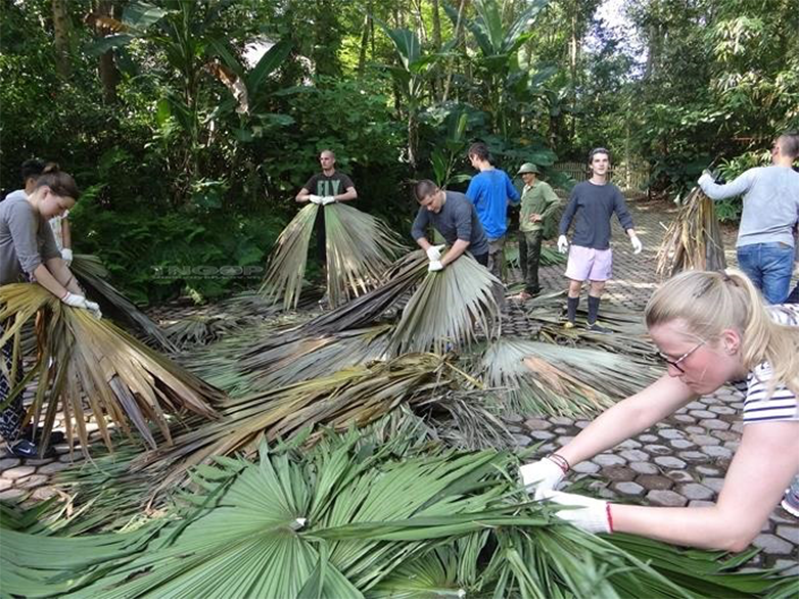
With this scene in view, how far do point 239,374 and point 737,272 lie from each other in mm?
2852

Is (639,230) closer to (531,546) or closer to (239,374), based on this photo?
(239,374)

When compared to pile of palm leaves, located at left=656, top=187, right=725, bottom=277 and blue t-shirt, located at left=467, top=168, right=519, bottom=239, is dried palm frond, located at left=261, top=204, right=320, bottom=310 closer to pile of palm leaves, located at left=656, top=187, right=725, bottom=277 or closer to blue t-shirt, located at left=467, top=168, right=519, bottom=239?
blue t-shirt, located at left=467, top=168, right=519, bottom=239

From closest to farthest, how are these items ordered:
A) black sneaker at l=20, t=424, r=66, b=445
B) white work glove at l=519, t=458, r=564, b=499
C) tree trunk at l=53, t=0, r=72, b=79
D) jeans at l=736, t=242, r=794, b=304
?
white work glove at l=519, t=458, r=564, b=499
black sneaker at l=20, t=424, r=66, b=445
jeans at l=736, t=242, r=794, b=304
tree trunk at l=53, t=0, r=72, b=79

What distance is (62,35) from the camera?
267 inches

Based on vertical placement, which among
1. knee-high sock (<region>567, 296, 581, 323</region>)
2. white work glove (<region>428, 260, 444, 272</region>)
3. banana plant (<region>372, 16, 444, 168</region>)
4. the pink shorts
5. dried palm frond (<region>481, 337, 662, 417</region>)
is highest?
banana plant (<region>372, 16, 444, 168</region>)

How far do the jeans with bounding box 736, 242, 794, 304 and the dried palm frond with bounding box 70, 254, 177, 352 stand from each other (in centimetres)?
386

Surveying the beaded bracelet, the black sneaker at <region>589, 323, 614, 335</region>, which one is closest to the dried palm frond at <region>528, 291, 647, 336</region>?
the black sneaker at <region>589, 323, 614, 335</region>

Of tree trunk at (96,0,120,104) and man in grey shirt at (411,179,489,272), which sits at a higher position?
tree trunk at (96,0,120,104)

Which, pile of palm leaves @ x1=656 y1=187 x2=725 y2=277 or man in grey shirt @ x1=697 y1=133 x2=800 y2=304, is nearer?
man in grey shirt @ x1=697 y1=133 x2=800 y2=304

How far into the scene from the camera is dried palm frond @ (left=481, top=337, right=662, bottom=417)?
125 inches

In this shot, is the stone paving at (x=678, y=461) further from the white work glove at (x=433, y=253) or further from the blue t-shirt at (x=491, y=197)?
the blue t-shirt at (x=491, y=197)

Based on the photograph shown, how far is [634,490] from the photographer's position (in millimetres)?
2402

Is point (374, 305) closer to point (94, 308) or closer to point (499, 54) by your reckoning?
point (94, 308)

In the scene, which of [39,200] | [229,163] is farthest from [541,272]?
[39,200]
